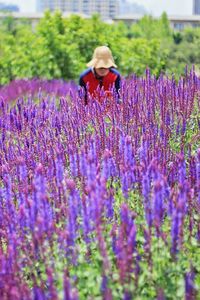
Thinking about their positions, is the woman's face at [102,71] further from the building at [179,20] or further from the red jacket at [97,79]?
the building at [179,20]

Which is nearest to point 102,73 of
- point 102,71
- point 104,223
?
point 102,71

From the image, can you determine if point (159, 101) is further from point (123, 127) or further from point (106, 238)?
point (106, 238)

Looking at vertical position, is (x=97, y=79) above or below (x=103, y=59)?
below

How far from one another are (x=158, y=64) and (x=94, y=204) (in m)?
12.5

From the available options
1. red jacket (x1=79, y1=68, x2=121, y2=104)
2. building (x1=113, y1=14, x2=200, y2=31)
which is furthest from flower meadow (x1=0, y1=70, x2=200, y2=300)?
building (x1=113, y1=14, x2=200, y2=31)

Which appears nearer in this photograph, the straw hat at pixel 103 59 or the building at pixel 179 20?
the straw hat at pixel 103 59

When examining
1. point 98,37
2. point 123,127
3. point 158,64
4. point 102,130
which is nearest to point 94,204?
point 102,130

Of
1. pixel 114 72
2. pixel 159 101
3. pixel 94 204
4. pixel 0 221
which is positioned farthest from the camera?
pixel 114 72

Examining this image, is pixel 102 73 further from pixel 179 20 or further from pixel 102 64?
pixel 179 20

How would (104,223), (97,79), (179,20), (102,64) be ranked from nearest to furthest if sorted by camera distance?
(104,223) < (102,64) < (97,79) < (179,20)

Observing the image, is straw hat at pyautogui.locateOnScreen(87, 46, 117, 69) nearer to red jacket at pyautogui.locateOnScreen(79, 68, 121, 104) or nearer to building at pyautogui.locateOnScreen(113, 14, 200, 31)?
red jacket at pyautogui.locateOnScreen(79, 68, 121, 104)

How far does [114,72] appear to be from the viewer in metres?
6.49

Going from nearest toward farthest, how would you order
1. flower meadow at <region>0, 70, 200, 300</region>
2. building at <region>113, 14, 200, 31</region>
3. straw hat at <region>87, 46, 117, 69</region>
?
flower meadow at <region>0, 70, 200, 300</region>, straw hat at <region>87, 46, 117, 69</region>, building at <region>113, 14, 200, 31</region>

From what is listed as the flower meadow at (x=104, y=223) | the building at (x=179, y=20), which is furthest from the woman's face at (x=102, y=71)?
the building at (x=179, y=20)
